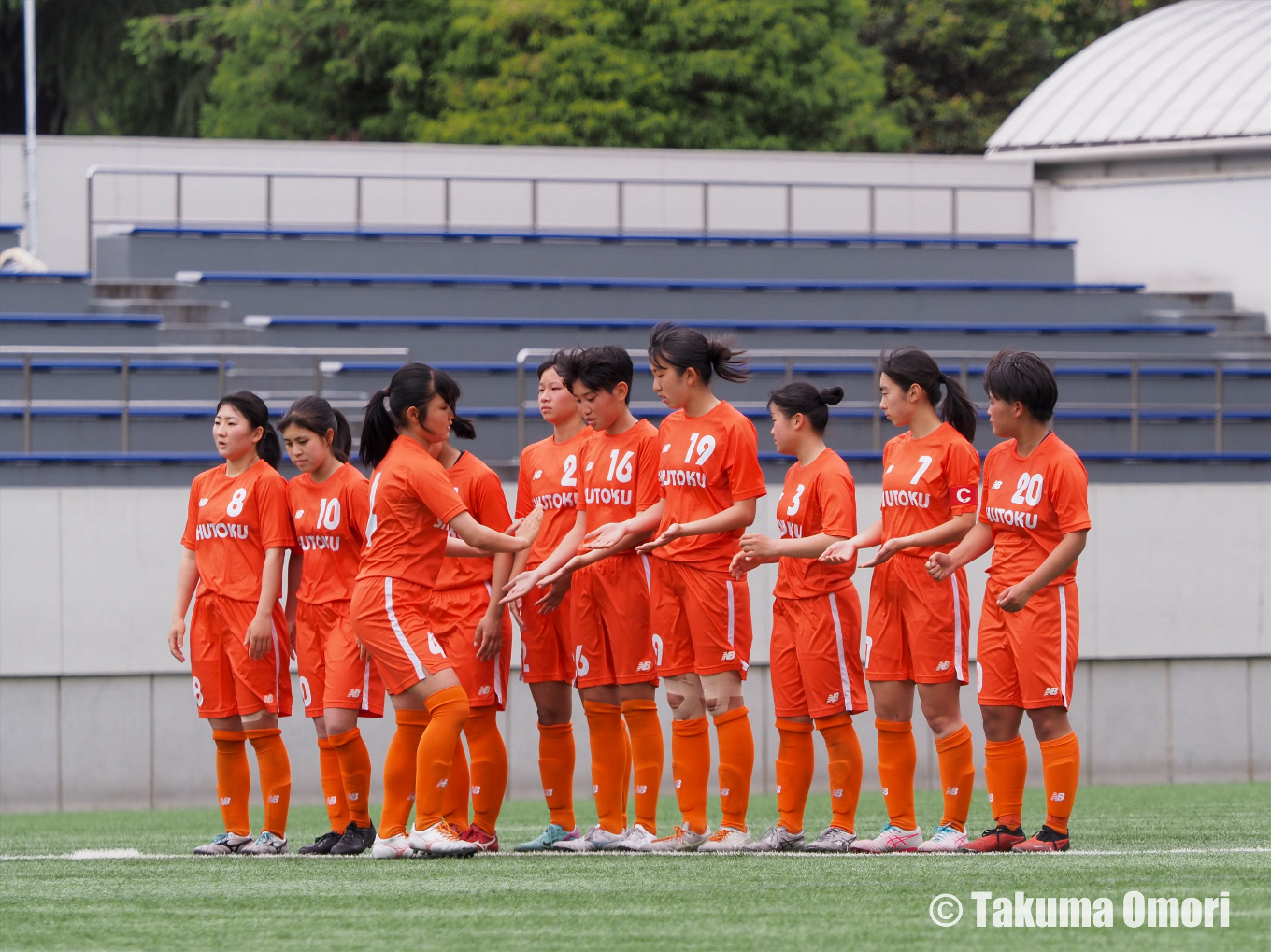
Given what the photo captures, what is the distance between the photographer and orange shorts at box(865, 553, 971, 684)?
622cm

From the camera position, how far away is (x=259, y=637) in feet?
21.0

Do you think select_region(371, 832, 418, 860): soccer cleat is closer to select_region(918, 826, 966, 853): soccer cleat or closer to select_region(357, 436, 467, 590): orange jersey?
select_region(357, 436, 467, 590): orange jersey

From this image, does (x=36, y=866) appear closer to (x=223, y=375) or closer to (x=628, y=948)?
(x=628, y=948)

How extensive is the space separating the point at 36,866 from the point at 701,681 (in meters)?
2.55

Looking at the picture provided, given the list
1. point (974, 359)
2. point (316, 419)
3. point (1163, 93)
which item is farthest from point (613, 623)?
point (1163, 93)

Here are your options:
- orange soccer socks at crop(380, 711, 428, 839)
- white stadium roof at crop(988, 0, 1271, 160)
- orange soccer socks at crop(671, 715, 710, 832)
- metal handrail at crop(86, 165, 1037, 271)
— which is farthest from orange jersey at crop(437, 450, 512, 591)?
white stadium roof at crop(988, 0, 1271, 160)

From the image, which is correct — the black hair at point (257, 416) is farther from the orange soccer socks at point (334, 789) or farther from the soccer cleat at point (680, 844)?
the soccer cleat at point (680, 844)

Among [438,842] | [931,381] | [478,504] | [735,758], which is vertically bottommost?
[438,842]

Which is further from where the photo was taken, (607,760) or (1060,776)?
(607,760)

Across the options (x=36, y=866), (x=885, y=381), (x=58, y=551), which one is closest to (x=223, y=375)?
(x=58, y=551)

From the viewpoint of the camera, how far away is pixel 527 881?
17.9 ft

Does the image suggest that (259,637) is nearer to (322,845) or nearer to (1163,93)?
(322,845)

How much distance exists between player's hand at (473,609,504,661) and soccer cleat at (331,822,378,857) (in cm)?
85

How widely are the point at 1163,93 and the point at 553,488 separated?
1323cm
